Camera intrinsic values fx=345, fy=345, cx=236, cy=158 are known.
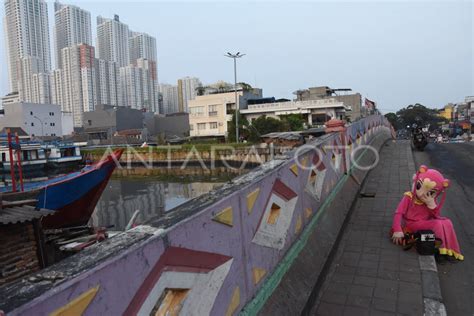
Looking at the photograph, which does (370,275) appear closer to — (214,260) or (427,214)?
(427,214)

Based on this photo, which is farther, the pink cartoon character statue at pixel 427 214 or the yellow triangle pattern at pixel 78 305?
the pink cartoon character statue at pixel 427 214

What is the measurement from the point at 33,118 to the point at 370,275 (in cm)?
6906

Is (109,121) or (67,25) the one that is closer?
(109,121)

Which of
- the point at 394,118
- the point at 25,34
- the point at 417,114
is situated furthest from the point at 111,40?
the point at 417,114

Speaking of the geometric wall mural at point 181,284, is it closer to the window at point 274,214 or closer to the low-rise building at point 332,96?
the window at point 274,214

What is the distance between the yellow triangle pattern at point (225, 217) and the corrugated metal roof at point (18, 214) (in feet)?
16.9

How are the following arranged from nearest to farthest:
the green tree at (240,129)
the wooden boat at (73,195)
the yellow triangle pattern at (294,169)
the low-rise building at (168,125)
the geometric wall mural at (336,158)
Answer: the yellow triangle pattern at (294,169), the geometric wall mural at (336,158), the wooden boat at (73,195), the green tree at (240,129), the low-rise building at (168,125)

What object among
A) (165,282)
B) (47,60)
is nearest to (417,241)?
(165,282)

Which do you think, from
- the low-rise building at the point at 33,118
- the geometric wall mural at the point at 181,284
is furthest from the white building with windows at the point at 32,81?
the geometric wall mural at the point at 181,284

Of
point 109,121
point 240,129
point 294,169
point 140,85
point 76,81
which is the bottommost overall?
point 294,169

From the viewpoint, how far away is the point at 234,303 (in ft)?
7.70

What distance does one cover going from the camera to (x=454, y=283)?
12.6 ft

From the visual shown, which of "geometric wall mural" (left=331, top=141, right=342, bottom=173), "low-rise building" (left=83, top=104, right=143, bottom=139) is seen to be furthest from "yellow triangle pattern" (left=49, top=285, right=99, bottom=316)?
A: "low-rise building" (left=83, top=104, right=143, bottom=139)

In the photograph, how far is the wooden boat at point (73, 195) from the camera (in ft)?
38.9
